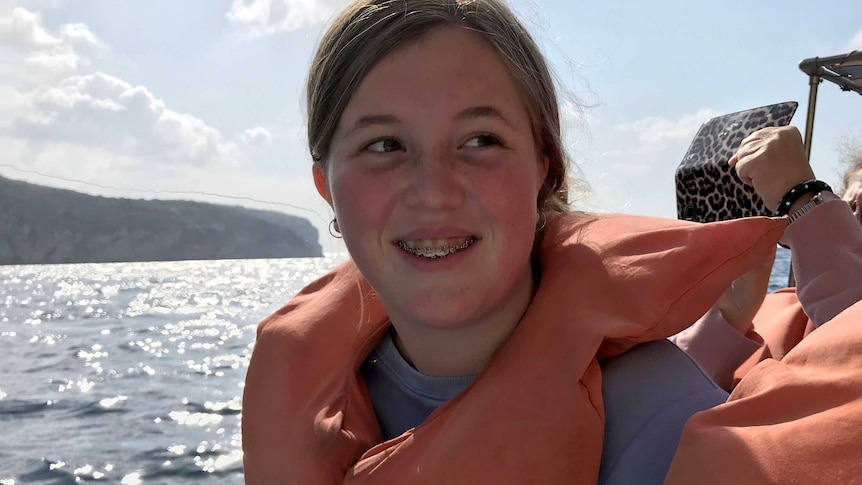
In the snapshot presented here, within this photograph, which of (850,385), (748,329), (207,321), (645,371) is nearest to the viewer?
(850,385)

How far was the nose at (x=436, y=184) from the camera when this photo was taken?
4.42 feet

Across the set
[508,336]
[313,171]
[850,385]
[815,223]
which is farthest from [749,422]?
[313,171]

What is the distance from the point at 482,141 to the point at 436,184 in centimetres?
15

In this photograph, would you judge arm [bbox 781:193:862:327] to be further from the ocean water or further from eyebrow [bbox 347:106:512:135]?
the ocean water

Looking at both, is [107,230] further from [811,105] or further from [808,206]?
[808,206]

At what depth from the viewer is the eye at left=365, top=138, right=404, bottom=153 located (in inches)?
57.0

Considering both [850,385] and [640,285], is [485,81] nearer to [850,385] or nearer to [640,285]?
[640,285]

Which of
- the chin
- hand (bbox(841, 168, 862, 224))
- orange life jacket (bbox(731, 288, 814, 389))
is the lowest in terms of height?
orange life jacket (bbox(731, 288, 814, 389))

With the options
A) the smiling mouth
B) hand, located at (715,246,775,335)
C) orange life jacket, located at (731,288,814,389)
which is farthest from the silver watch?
the smiling mouth

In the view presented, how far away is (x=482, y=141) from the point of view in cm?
143

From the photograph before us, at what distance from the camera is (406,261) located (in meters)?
1.41

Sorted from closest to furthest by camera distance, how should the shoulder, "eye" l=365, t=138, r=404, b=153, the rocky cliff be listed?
the shoulder
"eye" l=365, t=138, r=404, b=153
the rocky cliff

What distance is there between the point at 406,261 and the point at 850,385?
0.80 metres

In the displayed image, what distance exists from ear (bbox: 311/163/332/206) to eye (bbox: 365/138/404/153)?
0.38 metres
